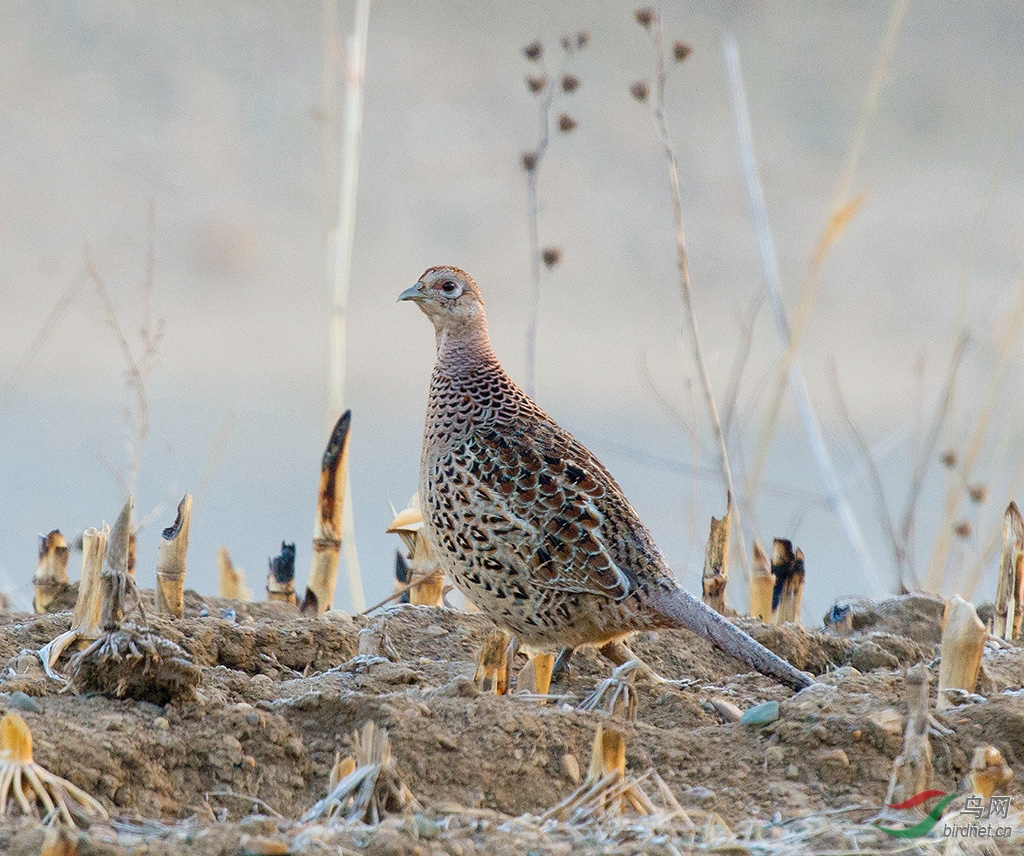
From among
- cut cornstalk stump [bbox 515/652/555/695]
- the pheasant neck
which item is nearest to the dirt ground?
cut cornstalk stump [bbox 515/652/555/695]

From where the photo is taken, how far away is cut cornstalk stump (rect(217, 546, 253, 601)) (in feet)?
16.3

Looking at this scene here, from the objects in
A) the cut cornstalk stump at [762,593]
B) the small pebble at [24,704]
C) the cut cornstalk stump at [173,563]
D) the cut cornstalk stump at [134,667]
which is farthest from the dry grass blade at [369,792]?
the cut cornstalk stump at [762,593]

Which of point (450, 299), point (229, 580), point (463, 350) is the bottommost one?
point (229, 580)

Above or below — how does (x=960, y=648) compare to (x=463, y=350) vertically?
below

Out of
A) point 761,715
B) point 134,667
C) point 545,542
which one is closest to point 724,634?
point 761,715

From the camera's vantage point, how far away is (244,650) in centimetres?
351

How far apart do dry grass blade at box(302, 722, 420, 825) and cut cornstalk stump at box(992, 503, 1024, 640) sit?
8.72ft

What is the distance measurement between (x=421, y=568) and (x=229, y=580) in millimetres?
919

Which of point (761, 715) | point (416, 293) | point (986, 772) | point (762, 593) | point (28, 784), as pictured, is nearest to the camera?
point (28, 784)

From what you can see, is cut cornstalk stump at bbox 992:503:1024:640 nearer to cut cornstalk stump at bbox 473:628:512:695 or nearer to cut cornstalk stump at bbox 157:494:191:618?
cut cornstalk stump at bbox 473:628:512:695

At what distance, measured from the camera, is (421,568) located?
4.53 meters

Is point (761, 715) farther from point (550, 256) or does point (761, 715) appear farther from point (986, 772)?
point (550, 256)

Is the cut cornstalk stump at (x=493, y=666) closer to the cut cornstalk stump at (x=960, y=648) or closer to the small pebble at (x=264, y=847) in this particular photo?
the cut cornstalk stump at (x=960, y=648)

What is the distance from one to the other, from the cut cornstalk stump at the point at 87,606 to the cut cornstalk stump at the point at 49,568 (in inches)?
34.2
